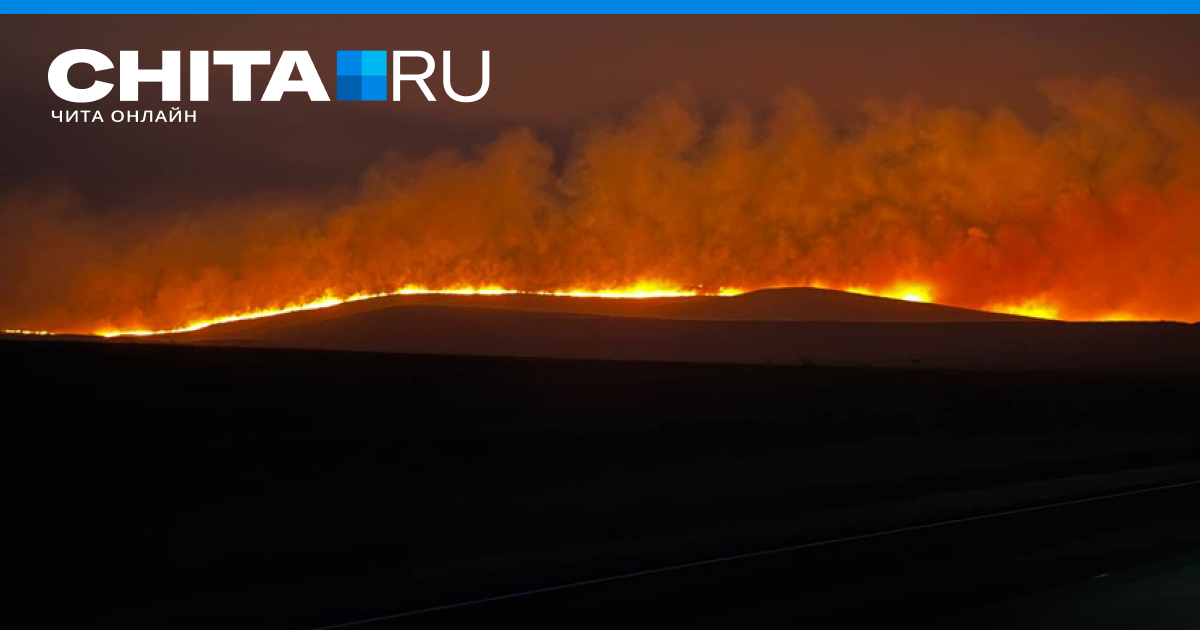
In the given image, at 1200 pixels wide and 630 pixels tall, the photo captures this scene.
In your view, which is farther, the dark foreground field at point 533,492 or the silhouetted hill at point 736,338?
the silhouetted hill at point 736,338

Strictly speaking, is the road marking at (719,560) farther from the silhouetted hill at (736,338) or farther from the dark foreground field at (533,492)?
the silhouetted hill at (736,338)

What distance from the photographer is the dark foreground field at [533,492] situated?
1246 centimetres

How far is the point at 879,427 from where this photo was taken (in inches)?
1242

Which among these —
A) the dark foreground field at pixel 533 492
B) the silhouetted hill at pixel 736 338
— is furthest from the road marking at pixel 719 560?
the silhouetted hill at pixel 736 338

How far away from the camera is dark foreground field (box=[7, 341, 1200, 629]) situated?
12.5 m

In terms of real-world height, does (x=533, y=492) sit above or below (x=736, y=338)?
below

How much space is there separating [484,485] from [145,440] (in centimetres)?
599

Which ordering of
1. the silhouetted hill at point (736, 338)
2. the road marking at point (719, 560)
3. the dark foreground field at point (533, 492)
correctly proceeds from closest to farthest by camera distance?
the road marking at point (719, 560) → the dark foreground field at point (533, 492) → the silhouetted hill at point (736, 338)

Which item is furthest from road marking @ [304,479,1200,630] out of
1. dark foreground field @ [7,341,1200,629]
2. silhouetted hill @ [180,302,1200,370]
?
silhouetted hill @ [180,302,1200,370]

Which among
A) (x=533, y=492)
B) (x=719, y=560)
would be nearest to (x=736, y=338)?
(x=533, y=492)

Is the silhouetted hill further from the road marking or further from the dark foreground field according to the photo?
the road marking

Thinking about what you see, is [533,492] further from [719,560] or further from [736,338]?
[736,338]

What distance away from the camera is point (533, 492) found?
21.1 m

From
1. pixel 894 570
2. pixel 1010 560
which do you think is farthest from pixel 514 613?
pixel 1010 560
